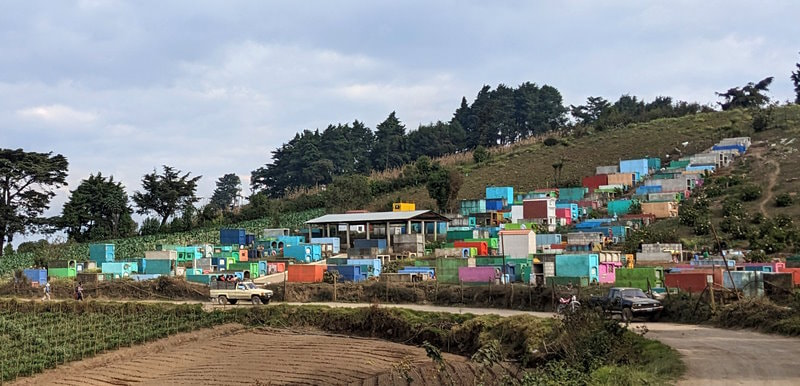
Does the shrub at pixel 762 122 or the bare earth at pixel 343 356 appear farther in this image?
the shrub at pixel 762 122

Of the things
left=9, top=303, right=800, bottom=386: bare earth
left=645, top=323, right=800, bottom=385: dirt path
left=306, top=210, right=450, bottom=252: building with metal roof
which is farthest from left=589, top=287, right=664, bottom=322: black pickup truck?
left=306, top=210, right=450, bottom=252: building with metal roof

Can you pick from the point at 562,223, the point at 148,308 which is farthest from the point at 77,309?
the point at 562,223

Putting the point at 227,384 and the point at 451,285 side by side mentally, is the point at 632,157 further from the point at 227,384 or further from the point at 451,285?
the point at 227,384

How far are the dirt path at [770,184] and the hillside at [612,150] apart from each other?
47.9 inches

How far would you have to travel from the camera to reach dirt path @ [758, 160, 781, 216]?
189 feet

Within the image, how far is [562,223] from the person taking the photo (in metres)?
62.7

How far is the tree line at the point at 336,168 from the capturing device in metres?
79.8

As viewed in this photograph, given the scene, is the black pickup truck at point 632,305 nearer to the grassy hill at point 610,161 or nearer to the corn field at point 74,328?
the corn field at point 74,328

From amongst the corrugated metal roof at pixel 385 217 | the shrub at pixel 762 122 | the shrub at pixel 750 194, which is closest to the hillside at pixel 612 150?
the shrub at pixel 762 122

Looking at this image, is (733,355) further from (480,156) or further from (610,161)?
(480,156)

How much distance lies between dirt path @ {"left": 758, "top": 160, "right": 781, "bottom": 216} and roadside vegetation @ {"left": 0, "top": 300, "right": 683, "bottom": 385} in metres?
37.8

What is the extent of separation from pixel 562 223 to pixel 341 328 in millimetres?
36675

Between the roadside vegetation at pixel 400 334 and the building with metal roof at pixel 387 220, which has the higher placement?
the building with metal roof at pixel 387 220

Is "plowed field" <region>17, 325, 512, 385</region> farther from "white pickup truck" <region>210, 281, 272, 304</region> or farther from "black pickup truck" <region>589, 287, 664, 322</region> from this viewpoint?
"white pickup truck" <region>210, 281, 272, 304</region>
